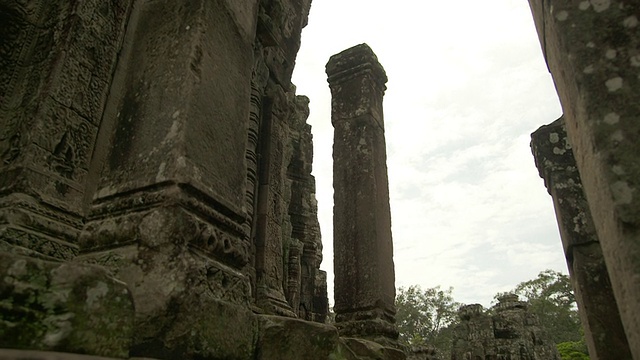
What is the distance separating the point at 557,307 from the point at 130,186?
42435 mm

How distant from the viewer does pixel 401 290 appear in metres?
48.8

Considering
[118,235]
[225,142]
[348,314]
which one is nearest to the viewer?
[118,235]

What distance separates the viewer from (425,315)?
4691cm

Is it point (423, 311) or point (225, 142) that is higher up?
point (423, 311)

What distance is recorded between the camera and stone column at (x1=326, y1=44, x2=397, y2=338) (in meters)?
6.65

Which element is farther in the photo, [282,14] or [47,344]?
[282,14]

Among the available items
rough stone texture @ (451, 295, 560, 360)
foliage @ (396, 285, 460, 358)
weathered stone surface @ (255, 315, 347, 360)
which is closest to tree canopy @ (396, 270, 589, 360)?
foliage @ (396, 285, 460, 358)

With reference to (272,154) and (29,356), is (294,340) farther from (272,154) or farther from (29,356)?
(272,154)

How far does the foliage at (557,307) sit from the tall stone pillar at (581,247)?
35624 millimetres

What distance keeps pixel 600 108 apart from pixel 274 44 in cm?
463

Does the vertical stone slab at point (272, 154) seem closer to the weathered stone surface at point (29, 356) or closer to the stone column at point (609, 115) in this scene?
the weathered stone surface at point (29, 356)

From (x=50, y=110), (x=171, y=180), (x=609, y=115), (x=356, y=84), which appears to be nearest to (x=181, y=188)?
(x=171, y=180)

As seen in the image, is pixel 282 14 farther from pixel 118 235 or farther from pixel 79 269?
pixel 79 269

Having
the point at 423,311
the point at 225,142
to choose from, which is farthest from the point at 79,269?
the point at 423,311
